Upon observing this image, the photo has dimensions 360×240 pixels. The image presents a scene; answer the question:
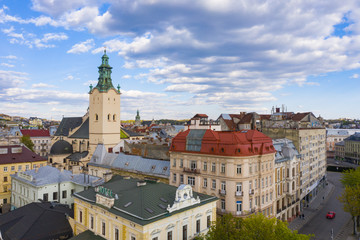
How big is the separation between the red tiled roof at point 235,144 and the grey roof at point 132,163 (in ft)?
33.0

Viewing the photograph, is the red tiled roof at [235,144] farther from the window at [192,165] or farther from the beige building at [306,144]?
the beige building at [306,144]

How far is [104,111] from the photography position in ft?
295

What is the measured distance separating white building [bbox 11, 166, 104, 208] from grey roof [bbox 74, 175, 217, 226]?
17.0 metres

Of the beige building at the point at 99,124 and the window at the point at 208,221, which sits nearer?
the window at the point at 208,221

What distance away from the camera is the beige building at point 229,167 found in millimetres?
44125

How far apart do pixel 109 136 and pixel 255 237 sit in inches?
2817

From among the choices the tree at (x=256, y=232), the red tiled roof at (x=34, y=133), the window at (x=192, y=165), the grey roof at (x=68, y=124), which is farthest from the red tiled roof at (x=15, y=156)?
the red tiled roof at (x=34, y=133)

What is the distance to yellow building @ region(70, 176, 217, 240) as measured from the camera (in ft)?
96.8

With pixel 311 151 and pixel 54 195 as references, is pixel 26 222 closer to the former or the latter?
pixel 54 195

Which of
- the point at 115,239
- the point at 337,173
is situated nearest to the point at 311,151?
the point at 337,173

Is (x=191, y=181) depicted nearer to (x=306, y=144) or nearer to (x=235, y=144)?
(x=235, y=144)

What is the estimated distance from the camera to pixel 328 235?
52.6 m

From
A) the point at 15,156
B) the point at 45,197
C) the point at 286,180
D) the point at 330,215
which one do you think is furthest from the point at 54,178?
the point at 330,215

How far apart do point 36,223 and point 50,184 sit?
1672cm
